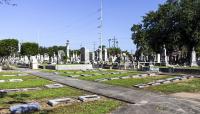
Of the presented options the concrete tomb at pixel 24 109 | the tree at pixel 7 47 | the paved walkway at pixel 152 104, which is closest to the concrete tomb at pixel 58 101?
the concrete tomb at pixel 24 109

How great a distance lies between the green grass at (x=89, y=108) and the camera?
12.5 metres

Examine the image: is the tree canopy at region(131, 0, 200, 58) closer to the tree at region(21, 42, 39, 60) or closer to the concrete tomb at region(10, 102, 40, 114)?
the tree at region(21, 42, 39, 60)

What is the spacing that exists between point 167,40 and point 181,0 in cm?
727

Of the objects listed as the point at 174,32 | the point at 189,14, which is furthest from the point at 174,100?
the point at 174,32

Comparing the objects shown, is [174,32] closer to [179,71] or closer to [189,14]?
[189,14]

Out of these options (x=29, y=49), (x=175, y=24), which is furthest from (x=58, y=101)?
(x=29, y=49)

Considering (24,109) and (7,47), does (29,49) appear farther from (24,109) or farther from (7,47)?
(24,109)

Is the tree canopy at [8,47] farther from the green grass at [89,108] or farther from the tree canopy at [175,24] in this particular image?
the green grass at [89,108]

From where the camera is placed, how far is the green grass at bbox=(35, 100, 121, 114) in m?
12.5

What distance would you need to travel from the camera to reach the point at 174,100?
14.6 meters

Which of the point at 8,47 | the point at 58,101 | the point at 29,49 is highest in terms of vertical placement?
the point at 8,47

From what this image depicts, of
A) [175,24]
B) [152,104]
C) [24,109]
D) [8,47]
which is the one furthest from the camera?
[8,47]

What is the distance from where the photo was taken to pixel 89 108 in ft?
43.0

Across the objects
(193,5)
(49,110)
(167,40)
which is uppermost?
(193,5)
